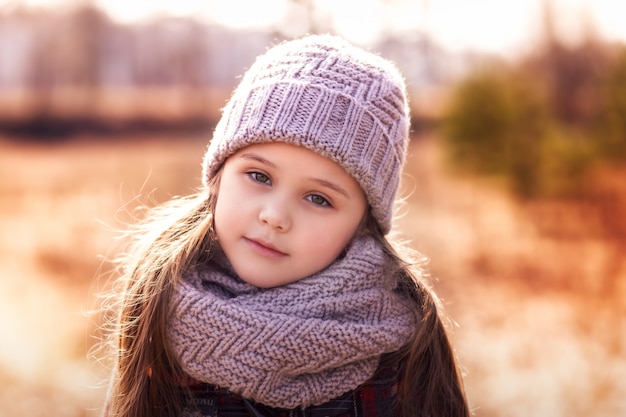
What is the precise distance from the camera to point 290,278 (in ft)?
6.33

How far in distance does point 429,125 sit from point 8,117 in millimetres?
7657

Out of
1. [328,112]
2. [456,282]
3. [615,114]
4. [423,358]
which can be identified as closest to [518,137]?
[615,114]

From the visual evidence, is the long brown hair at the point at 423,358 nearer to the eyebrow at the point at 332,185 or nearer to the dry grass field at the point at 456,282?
the eyebrow at the point at 332,185

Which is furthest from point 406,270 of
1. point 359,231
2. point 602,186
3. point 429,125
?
point 429,125

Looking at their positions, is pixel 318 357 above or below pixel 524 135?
above

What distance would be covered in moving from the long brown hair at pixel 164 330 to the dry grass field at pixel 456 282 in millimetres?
582

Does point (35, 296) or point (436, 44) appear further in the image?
point (436, 44)

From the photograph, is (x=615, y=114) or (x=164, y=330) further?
(x=615, y=114)

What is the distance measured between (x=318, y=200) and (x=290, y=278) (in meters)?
0.23

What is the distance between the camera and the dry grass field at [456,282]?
4.95 meters

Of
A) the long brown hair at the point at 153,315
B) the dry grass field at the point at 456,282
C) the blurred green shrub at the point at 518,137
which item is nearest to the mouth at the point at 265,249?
the long brown hair at the point at 153,315

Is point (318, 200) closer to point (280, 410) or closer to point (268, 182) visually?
point (268, 182)

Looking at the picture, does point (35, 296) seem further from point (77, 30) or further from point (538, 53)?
point (77, 30)

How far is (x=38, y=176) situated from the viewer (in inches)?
410
